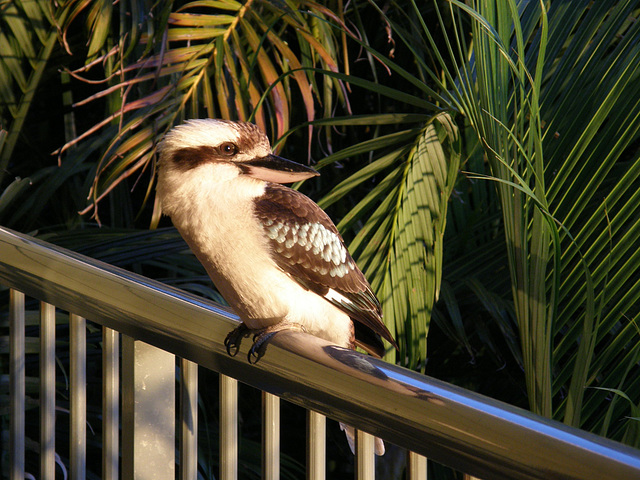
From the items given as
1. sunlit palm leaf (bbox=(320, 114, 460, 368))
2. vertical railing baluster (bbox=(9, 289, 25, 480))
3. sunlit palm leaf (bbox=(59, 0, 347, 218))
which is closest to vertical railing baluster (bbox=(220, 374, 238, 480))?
vertical railing baluster (bbox=(9, 289, 25, 480))

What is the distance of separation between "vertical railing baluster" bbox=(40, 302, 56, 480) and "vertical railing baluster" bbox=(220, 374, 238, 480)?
0.85 ft

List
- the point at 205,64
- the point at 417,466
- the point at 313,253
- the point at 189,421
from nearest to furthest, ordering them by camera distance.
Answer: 1. the point at 417,466
2. the point at 189,421
3. the point at 313,253
4. the point at 205,64

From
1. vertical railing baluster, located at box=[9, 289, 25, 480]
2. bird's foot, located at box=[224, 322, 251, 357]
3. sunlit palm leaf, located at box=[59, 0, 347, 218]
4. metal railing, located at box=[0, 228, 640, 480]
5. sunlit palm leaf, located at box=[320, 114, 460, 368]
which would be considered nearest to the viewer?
metal railing, located at box=[0, 228, 640, 480]

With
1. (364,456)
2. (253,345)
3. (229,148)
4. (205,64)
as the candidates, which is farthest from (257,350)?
(205,64)

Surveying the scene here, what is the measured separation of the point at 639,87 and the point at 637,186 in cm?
15

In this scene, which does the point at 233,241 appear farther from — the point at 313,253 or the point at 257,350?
the point at 257,350

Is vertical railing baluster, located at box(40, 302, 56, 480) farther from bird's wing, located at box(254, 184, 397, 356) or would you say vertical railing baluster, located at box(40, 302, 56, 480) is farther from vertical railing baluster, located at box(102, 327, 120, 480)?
bird's wing, located at box(254, 184, 397, 356)

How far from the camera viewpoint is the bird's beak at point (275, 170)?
33.8 inches

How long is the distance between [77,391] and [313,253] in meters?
0.35

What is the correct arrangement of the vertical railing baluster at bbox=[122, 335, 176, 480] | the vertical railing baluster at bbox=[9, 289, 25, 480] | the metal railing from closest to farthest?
the metal railing < the vertical railing baluster at bbox=[122, 335, 176, 480] < the vertical railing baluster at bbox=[9, 289, 25, 480]

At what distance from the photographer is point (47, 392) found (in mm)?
835

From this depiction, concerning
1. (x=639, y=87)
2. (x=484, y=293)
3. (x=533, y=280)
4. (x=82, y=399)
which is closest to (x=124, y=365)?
(x=82, y=399)

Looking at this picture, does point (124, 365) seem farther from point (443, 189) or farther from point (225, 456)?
point (443, 189)

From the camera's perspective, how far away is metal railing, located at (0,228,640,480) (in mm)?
405
